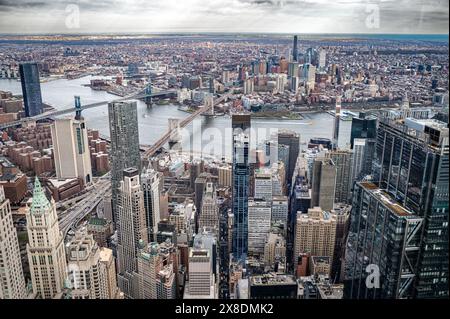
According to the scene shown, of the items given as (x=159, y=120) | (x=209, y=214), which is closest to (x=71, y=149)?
(x=159, y=120)

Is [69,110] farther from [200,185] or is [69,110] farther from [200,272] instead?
[200,272]

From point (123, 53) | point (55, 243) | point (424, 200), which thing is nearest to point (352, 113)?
point (424, 200)

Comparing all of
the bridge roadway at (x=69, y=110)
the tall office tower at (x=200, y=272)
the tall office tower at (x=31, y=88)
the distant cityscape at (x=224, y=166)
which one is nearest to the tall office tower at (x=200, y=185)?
the distant cityscape at (x=224, y=166)
